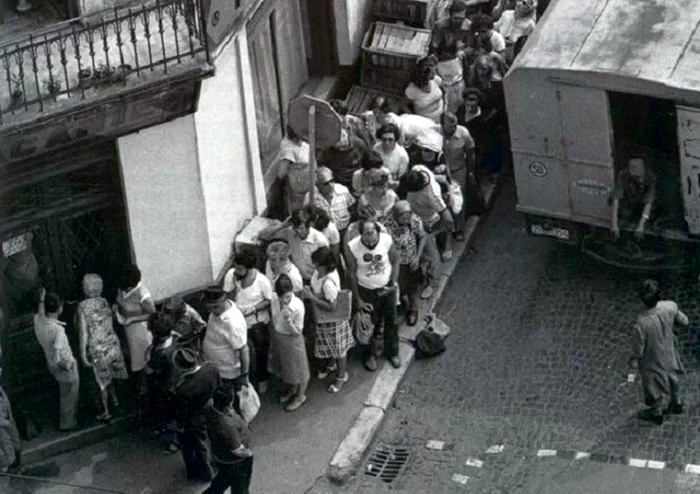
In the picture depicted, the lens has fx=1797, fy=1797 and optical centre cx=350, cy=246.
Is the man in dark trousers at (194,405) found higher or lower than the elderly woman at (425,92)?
lower

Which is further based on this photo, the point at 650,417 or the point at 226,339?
the point at 650,417

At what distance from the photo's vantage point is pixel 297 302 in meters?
17.9

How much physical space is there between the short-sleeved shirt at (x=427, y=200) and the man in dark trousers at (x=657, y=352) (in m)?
2.85

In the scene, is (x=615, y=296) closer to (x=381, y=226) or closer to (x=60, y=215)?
(x=381, y=226)

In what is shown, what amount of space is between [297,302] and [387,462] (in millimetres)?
1835

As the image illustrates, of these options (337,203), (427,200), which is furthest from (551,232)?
(337,203)

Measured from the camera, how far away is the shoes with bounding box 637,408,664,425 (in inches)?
700

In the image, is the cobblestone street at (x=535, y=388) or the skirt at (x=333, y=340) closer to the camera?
the cobblestone street at (x=535, y=388)

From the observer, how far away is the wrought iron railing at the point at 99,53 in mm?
17047

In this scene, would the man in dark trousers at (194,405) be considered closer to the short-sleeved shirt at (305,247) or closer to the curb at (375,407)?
the curb at (375,407)

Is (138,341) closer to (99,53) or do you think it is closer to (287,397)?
(287,397)

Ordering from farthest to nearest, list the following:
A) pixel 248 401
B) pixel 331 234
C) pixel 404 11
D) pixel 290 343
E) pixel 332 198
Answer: pixel 404 11 → pixel 332 198 → pixel 331 234 → pixel 290 343 → pixel 248 401

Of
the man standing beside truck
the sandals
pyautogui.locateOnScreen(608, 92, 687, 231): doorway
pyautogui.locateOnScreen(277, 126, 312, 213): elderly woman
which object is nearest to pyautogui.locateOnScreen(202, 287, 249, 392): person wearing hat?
the sandals

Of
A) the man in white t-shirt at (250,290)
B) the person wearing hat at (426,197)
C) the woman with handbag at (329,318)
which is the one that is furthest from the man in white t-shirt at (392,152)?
the man in white t-shirt at (250,290)
